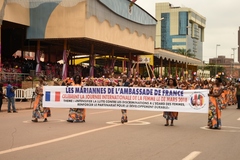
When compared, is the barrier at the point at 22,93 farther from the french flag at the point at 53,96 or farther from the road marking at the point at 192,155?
the road marking at the point at 192,155

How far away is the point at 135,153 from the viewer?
8555mm

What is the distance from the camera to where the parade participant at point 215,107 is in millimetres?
13312

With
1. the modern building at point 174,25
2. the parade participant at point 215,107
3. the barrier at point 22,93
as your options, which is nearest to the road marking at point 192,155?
the parade participant at point 215,107

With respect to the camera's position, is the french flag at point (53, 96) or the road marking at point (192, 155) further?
the french flag at point (53, 96)

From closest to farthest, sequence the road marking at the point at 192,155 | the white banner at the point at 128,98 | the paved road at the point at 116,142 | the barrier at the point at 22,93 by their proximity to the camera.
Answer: the road marking at the point at 192,155 < the paved road at the point at 116,142 < the white banner at the point at 128,98 < the barrier at the point at 22,93

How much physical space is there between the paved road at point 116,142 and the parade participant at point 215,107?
1.14 feet

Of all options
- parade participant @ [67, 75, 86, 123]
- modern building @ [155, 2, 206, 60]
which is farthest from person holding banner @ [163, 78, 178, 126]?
modern building @ [155, 2, 206, 60]

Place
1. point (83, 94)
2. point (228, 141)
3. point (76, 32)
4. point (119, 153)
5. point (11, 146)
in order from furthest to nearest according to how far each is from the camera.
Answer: point (76, 32) < point (83, 94) < point (228, 141) < point (11, 146) < point (119, 153)

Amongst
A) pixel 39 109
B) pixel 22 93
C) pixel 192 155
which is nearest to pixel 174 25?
pixel 22 93

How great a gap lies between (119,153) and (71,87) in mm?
7548

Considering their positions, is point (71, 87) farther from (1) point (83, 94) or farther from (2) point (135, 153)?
(2) point (135, 153)

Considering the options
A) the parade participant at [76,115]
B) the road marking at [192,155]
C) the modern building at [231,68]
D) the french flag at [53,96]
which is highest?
the modern building at [231,68]

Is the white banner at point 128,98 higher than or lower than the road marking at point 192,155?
higher

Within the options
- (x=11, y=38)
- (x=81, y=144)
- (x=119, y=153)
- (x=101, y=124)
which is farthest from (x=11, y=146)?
(x=11, y=38)
